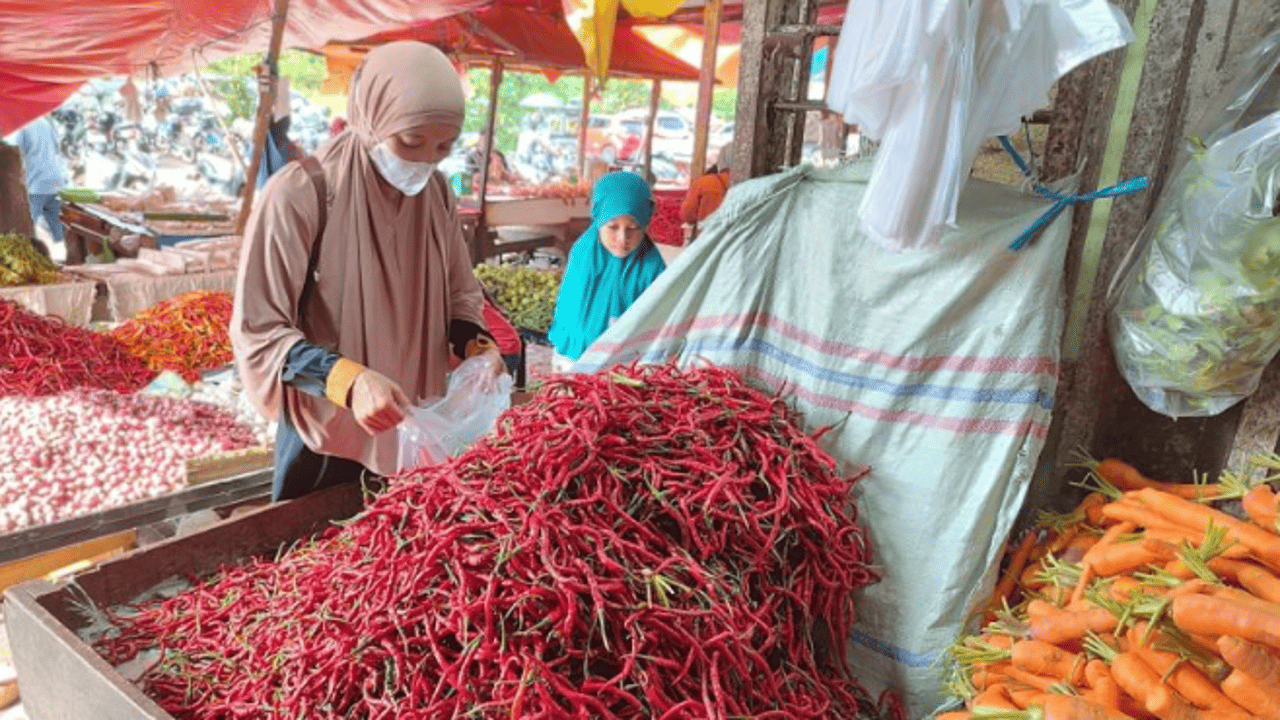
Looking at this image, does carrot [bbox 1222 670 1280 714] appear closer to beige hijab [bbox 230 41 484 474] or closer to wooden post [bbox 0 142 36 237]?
beige hijab [bbox 230 41 484 474]

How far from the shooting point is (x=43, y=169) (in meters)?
9.72

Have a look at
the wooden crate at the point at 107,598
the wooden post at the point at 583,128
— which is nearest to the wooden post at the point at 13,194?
the wooden crate at the point at 107,598

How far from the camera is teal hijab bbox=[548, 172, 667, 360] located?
396 centimetres

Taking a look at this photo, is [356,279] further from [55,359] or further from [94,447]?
[55,359]

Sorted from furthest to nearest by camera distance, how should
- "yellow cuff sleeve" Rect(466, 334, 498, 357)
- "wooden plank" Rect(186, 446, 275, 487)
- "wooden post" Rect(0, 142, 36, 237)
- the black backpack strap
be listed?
1. "wooden post" Rect(0, 142, 36, 237)
2. "wooden plank" Rect(186, 446, 275, 487)
3. "yellow cuff sleeve" Rect(466, 334, 498, 357)
4. the black backpack strap

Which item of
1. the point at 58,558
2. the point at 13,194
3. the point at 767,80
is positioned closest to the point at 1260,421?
the point at 767,80

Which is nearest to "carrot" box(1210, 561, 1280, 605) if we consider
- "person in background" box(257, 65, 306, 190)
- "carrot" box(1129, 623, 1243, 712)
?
"carrot" box(1129, 623, 1243, 712)

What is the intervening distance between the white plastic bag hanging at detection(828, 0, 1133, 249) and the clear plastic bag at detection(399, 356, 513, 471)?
1337 mm

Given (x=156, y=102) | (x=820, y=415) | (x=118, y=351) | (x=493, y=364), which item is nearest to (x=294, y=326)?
(x=493, y=364)

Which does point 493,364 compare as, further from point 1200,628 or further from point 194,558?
point 1200,628

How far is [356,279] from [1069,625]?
222cm

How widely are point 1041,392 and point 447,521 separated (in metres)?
1.39

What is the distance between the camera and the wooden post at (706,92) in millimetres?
5320

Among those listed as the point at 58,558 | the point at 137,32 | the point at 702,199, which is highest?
the point at 137,32
